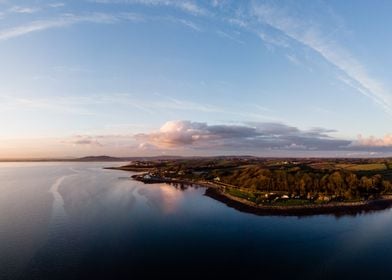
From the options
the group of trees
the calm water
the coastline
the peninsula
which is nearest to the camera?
the calm water

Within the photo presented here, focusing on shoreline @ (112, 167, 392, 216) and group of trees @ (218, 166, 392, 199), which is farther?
group of trees @ (218, 166, 392, 199)

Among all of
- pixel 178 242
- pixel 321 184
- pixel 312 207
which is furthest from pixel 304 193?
pixel 178 242

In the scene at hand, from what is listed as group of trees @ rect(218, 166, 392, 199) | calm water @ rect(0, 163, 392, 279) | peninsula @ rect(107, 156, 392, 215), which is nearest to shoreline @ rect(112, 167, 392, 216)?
peninsula @ rect(107, 156, 392, 215)

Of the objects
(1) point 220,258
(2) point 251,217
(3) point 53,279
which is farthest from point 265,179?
(3) point 53,279

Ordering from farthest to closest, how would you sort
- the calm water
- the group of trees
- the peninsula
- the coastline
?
the group of trees
the peninsula
the coastline
the calm water

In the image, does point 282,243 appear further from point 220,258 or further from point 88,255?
point 88,255

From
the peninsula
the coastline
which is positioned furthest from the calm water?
the peninsula

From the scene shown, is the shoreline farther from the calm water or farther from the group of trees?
the group of trees

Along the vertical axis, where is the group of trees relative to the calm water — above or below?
above
